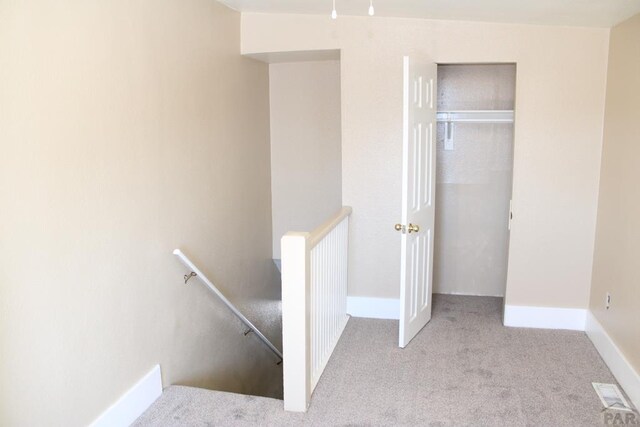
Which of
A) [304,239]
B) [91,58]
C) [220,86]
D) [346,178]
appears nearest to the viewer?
[91,58]

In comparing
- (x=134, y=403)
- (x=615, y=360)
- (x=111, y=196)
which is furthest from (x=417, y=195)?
(x=134, y=403)

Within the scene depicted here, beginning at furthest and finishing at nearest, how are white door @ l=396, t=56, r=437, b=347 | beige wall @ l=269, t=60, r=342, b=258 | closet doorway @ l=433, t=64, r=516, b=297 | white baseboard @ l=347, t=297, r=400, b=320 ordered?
beige wall @ l=269, t=60, r=342, b=258 → closet doorway @ l=433, t=64, r=516, b=297 → white baseboard @ l=347, t=297, r=400, b=320 → white door @ l=396, t=56, r=437, b=347

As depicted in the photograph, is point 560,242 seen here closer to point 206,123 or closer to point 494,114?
point 494,114

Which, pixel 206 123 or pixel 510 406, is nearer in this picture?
pixel 510 406

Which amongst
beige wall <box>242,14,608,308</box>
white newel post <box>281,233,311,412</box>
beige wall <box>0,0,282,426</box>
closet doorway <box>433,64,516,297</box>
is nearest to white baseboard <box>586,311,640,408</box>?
beige wall <box>242,14,608,308</box>

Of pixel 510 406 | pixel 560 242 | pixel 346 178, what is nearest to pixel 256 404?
pixel 510 406

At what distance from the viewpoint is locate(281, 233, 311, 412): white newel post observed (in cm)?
284

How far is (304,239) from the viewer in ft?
9.25

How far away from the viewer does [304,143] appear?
4.99 metres

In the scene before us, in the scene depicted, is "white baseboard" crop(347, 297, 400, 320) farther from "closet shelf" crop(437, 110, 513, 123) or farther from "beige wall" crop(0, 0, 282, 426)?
"closet shelf" crop(437, 110, 513, 123)

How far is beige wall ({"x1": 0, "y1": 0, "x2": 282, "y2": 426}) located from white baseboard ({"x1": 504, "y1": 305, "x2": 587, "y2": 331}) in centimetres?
210

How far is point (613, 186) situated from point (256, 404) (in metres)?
2.57

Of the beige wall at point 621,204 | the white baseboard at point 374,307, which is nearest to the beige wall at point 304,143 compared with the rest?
the white baseboard at point 374,307

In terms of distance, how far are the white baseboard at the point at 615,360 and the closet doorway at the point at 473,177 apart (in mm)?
838
